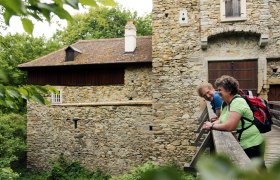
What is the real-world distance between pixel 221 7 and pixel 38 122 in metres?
10.3

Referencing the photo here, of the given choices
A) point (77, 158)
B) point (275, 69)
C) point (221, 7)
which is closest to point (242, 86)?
point (275, 69)

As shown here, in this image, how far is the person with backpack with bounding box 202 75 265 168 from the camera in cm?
268

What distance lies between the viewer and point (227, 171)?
1.19 feet

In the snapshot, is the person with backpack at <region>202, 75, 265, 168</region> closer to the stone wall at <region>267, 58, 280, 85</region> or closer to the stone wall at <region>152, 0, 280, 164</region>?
the stone wall at <region>152, 0, 280, 164</region>

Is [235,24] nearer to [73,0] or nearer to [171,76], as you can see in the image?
[171,76]

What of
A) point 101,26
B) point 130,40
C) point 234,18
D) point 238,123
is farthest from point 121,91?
point 101,26

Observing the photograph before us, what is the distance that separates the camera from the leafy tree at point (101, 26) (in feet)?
96.8

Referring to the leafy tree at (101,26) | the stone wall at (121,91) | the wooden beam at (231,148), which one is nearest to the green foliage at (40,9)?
the wooden beam at (231,148)

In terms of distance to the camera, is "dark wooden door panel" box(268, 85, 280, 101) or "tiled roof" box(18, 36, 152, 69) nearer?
"dark wooden door panel" box(268, 85, 280, 101)

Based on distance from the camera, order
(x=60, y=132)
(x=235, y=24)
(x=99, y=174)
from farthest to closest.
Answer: (x=60, y=132)
(x=99, y=174)
(x=235, y=24)

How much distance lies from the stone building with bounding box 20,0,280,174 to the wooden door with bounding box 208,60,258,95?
4cm

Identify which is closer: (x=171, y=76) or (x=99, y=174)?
(x=171, y=76)

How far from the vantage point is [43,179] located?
47.9ft

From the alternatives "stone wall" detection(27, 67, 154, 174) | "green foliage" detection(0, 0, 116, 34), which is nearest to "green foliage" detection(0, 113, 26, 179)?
"stone wall" detection(27, 67, 154, 174)
